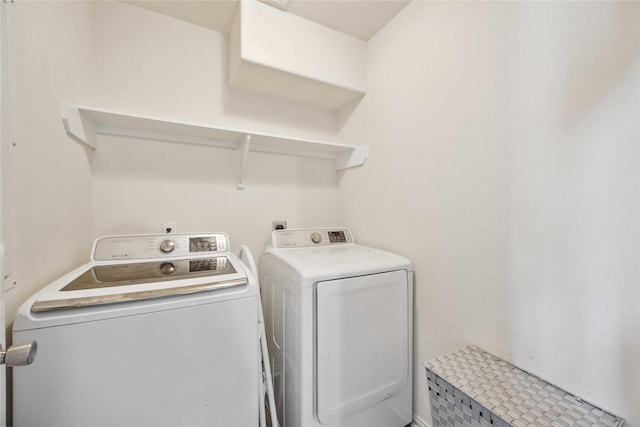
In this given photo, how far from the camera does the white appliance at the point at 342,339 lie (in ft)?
3.79

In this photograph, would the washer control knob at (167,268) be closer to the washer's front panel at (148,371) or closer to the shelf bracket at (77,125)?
the washer's front panel at (148,371)

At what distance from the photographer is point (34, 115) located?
0.89 metres

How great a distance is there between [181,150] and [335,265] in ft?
4.44

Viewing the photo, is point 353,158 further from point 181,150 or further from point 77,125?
point 77,125

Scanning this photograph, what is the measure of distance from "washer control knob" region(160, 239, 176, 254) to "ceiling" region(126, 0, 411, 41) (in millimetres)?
1525

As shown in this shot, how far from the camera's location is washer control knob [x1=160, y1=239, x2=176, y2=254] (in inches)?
56.0

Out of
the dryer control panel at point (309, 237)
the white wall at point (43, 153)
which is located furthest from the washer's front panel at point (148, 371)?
the dryer control panel at point (309, 237)

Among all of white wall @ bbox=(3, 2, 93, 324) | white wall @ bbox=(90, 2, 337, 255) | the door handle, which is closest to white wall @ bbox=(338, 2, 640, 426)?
white wall @ bbox=(90, 2, 337, 255)

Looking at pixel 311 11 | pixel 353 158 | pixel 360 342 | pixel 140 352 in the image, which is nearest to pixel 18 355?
pixel 140 352

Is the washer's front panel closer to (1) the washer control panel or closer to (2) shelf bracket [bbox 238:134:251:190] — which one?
(1) the washer control panel

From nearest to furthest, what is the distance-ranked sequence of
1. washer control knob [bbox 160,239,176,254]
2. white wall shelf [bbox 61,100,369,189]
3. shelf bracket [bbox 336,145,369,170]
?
white wall shelf [bbox 61,100,369,189]
washer control knob [bbox 160,239,176,254]
shelf bracket [bbox 336,145,369,170]

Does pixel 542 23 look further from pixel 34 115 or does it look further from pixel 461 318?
pixel 34 115

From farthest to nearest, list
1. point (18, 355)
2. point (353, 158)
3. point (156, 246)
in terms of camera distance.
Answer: point (353, 158), point (156, 246), point (18, 355)

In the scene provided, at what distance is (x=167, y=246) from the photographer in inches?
56.5
